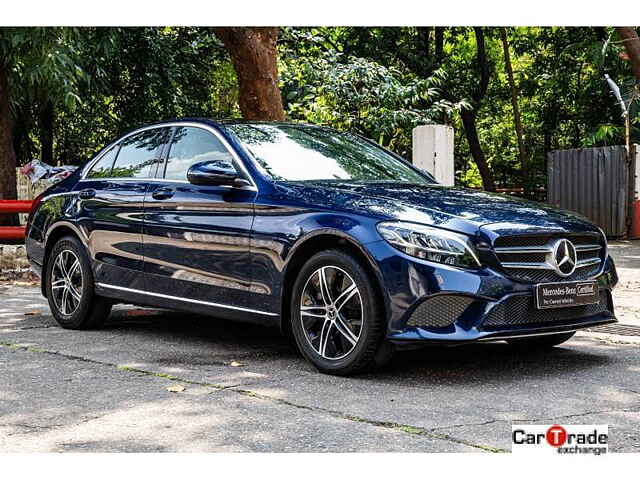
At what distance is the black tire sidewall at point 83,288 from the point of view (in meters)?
8.02

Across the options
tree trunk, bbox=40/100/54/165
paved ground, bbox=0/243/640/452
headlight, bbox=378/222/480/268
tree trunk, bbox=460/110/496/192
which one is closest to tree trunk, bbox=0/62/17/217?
tree trunk, bbox=40/100/54/165

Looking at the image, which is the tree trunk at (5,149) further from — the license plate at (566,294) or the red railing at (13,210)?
the license plate at (566,294)

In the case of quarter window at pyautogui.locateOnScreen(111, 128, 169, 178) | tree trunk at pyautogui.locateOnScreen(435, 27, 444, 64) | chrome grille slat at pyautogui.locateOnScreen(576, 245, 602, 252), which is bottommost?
chrome grille slat at pyautogui.locateOnScreen(576, 245, 602, 252)

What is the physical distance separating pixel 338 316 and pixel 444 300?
703 mm

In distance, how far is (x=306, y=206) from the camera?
6.18m

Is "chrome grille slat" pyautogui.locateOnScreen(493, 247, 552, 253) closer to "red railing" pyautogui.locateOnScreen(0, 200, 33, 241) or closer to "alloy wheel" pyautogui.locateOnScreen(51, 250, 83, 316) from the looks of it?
"alloy wheel" pyautogui.locateOnScreen(51, 250, 83, 316)

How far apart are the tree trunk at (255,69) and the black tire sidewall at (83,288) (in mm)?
4635

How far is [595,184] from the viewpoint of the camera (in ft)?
65.3

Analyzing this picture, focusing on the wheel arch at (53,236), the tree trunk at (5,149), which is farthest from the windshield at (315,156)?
the tree trunk at (5,149)

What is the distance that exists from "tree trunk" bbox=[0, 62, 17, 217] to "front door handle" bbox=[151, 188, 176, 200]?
465 inches

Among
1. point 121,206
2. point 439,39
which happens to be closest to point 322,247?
point 121,206

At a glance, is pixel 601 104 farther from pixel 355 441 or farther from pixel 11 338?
pixel 355 441

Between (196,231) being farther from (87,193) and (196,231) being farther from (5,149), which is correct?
(5,149)

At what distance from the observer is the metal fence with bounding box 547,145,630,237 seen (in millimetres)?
19234
